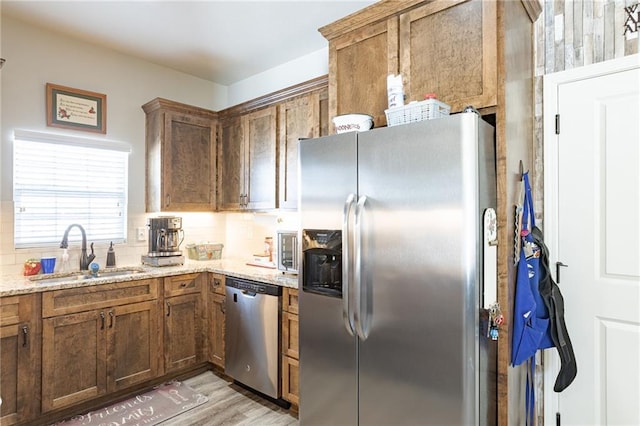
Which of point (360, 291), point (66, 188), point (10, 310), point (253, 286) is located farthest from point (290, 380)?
point (66, 188)

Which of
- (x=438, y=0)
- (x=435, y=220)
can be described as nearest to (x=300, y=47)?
(x=438, y=0)

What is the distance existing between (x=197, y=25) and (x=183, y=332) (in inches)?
96.6

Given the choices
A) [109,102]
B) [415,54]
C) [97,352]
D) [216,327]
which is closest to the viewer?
[415,54]

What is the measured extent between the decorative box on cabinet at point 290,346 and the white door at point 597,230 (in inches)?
59.5

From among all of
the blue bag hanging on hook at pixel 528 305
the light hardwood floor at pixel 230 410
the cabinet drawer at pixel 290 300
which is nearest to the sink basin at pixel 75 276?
the light hardwood floor at pixel 230 410

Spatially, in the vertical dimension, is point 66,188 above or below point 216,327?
above

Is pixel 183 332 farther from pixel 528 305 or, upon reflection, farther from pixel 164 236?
pixel 528 305

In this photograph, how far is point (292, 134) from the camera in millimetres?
3027

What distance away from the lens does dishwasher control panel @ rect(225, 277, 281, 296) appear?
261 cm

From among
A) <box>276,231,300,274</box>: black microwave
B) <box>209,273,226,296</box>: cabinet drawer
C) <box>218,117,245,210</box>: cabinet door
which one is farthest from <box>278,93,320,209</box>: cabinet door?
<box>209,273,226,296</box>: cabinet drawer

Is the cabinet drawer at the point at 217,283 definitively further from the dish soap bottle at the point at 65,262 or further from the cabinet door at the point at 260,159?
the dish soap bottle at the point at 65,262

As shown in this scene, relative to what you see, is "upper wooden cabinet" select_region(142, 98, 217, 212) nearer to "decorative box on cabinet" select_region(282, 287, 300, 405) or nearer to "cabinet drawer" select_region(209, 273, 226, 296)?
"cabinet drawer" select_region(209, 273, 226, 296)

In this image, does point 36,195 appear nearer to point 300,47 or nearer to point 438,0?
point 300,47

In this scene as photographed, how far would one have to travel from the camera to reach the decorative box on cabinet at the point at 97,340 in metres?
2.42
